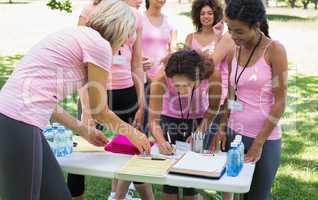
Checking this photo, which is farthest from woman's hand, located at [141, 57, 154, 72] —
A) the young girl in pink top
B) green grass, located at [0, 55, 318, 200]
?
green grass, located at [0, 55, 318, 200]

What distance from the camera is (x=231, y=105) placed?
8.10ft

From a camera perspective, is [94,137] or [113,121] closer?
[113,121]

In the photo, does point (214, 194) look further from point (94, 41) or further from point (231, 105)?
point (94, 41)

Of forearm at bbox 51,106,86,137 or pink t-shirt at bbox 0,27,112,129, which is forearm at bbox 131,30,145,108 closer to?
forearm at bbox 51,106,86,137

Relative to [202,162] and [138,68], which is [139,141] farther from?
[138,68]

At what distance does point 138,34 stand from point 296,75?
18.7ft

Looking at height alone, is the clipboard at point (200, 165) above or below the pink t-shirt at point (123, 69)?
below

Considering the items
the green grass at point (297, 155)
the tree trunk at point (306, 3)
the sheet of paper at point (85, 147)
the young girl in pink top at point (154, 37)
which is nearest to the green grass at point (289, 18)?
the tree trunk at point (306, 3)

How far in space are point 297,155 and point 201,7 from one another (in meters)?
1.76

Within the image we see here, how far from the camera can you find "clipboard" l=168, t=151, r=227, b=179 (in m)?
2.09

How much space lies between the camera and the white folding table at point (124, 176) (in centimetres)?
203

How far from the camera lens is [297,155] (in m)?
4.48

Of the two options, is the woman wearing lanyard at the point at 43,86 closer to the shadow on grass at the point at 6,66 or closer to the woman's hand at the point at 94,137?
the woman's hand at the point at 94,137

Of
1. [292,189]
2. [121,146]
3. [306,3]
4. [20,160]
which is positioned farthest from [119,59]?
[306,3]
